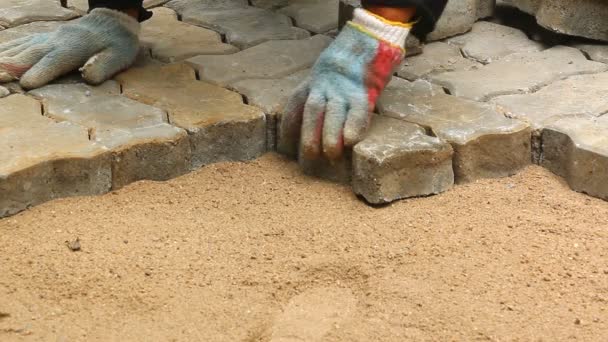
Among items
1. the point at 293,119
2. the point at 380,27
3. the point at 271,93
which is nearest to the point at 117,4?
the point at 271,93

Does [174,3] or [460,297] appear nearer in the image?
[460,297]

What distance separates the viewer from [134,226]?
1923mm

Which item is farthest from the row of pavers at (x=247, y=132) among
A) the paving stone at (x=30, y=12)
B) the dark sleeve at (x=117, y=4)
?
the paving stone at (x=30, y=12)

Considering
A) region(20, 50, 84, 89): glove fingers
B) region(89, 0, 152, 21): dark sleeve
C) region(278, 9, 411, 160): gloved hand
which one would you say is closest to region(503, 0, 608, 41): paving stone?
region(278, 9, 411, 160): gloved hand

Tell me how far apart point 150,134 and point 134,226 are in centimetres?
24

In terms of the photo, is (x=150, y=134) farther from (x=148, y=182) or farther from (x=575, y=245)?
(x=575, y=245)

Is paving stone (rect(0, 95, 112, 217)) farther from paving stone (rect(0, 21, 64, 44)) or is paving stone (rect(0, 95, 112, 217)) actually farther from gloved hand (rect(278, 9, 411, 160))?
paving stone (rect(0, 21, 64, 44))

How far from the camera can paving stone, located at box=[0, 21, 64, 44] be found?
265cm

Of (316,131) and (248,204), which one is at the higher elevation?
(316,131)

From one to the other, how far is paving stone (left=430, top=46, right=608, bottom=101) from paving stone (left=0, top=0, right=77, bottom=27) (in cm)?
116

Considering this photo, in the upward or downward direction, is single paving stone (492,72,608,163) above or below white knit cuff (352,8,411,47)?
below

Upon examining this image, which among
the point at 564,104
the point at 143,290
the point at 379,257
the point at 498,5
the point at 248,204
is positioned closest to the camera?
the point at 143,290

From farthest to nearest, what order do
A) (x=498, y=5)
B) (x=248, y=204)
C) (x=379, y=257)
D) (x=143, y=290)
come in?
(x=498, y=5) < (x=248, y=204) < (x=379, y=257) < (x=143, y=290)

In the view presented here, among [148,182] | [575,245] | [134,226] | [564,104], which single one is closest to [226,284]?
[134,226]
